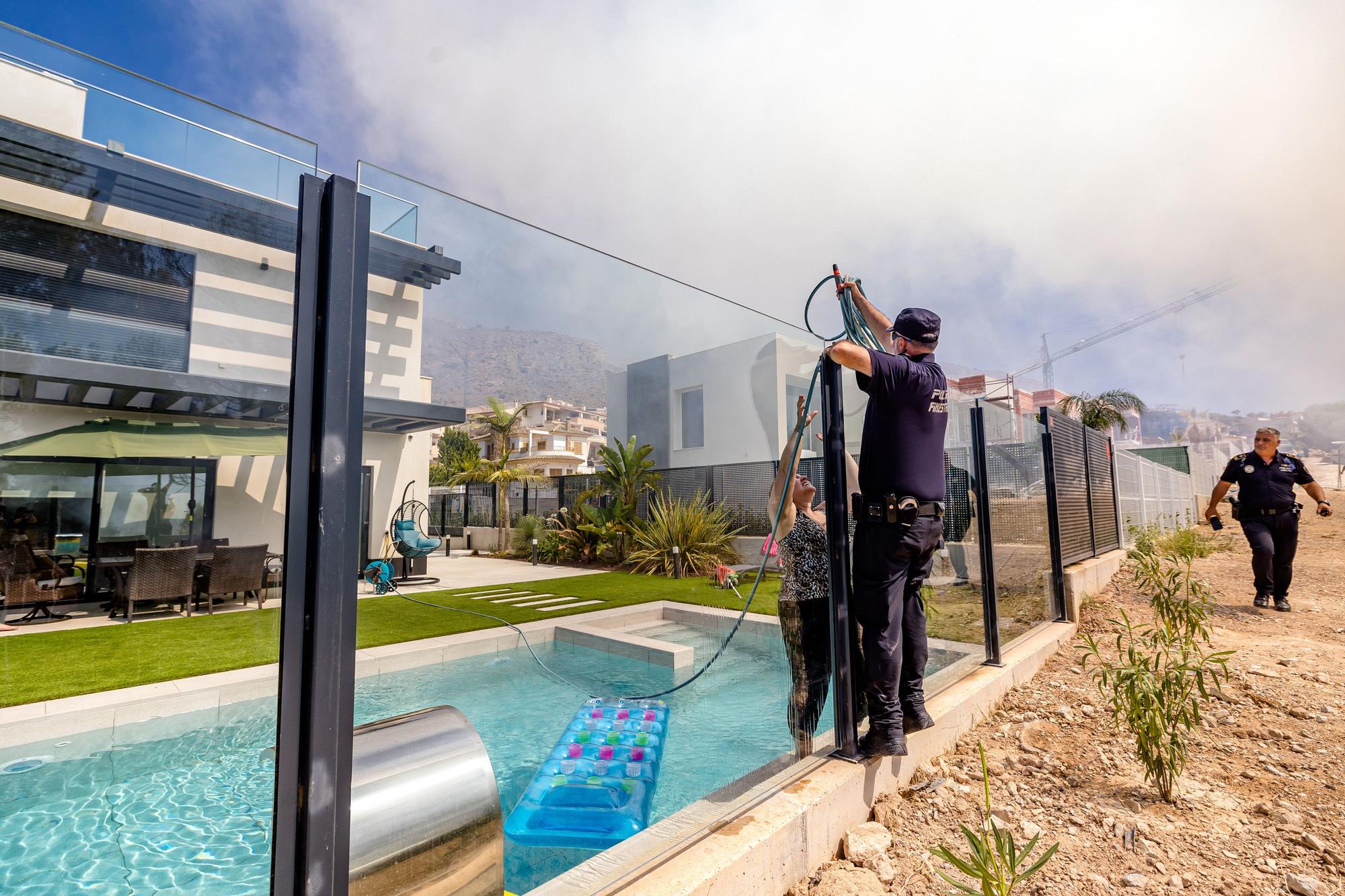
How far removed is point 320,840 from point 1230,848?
9.34 feet

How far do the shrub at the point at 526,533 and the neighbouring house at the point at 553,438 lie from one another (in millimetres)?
288

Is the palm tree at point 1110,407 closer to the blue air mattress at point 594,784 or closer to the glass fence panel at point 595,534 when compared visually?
the glass fence panel at point 595,534

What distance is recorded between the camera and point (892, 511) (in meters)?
2.37

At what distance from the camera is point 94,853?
44.5 inches

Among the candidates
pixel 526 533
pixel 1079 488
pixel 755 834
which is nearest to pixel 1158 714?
pixel 755 834

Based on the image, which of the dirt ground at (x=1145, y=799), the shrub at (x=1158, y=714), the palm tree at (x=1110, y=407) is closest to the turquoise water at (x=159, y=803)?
the dirt ground at (x=1145, y=799)

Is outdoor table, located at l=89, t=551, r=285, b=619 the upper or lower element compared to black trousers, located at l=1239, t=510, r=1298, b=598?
upper

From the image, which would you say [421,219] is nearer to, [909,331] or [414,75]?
[909,331]

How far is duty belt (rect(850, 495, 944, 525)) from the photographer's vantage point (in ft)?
7.75

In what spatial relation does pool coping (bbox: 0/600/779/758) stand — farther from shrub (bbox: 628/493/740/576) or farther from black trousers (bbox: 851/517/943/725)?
black trousers (bbox: 851/517/943/725)

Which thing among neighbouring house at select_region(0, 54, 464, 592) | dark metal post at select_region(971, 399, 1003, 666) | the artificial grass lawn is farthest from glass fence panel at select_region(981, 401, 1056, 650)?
neighbouring house at select_region(0, 54, 464, 592)

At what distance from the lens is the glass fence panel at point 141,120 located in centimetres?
103

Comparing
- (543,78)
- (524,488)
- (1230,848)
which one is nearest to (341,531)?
(524,488)

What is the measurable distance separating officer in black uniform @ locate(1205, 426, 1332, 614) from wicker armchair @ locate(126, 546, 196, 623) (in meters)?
8.22
